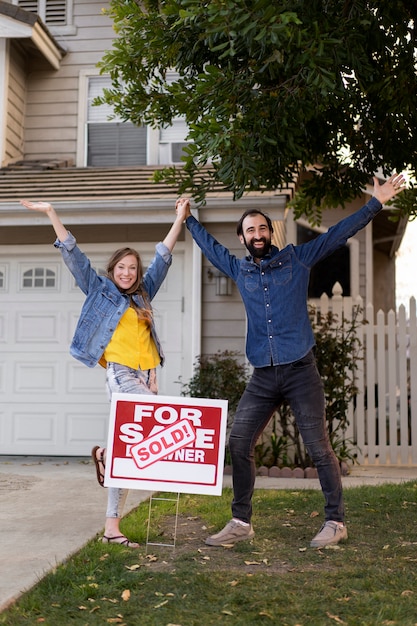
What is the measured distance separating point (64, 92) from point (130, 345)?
7146 mm

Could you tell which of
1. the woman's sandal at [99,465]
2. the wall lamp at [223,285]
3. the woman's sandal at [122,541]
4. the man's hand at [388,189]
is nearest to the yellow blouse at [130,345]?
the woman's sandal at [99,465]

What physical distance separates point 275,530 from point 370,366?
425 centimetres

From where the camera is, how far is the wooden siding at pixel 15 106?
10289 millimetres

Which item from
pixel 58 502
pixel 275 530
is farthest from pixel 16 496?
pixel 275 530

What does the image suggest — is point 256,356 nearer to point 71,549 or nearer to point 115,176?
point 71,549

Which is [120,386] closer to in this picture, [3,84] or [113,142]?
[113,142]

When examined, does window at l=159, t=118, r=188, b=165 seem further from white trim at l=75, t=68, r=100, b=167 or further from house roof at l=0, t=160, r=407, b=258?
white trim at l=75, t=68, r=100, b=167

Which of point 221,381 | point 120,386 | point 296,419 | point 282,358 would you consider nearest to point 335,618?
point 296,419

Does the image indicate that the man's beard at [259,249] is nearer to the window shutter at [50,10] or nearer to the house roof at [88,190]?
the house roof at [88,190]

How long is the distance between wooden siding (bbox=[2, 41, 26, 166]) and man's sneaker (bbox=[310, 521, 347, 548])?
735cm

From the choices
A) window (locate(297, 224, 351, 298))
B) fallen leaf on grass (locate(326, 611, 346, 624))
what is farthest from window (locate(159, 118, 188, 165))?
fallen leaf on grass (locate(326, 611, 346, 624))

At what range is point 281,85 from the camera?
486 cm

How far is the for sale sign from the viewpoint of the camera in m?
4.42

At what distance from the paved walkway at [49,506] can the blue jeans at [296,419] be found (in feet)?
3.48
